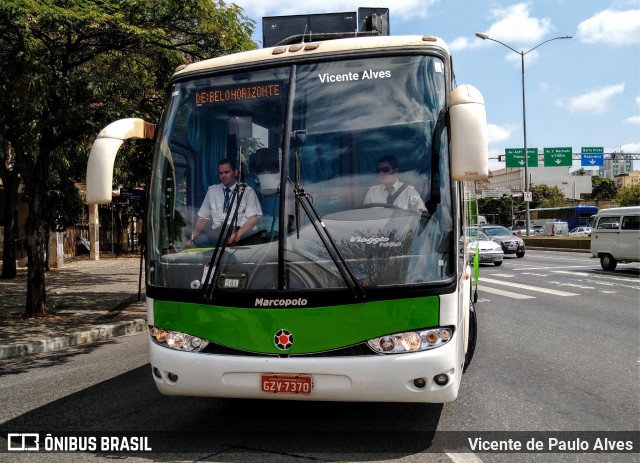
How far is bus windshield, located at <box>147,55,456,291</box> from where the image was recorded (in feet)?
13.8

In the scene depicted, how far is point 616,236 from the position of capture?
19281 mm

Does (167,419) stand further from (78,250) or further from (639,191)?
(639,191)

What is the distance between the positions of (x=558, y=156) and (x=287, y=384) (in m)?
43.5

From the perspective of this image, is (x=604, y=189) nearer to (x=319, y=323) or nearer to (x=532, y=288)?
(x=532, y=288)

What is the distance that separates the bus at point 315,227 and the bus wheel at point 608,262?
57.7 ft

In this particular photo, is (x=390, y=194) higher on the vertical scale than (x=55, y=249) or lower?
higher

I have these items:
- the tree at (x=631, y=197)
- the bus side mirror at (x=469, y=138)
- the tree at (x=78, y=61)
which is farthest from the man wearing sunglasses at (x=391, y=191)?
the tree at (x=631, y=197)

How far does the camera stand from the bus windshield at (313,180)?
4219 mm

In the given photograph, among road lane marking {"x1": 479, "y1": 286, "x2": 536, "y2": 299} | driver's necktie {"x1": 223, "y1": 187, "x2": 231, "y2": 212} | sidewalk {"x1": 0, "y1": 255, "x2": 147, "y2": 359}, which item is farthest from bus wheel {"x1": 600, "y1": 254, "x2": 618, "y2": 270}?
driver's necktie {"x1": 223, "y1": 187, "x2": 231, "y2": 212}

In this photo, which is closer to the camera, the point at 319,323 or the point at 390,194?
the point at 319,323

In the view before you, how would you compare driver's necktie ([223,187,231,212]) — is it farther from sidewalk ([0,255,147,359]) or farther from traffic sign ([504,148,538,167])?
traffic sign ([504,148,538,167])

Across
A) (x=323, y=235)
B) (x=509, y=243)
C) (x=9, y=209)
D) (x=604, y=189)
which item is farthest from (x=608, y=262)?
(x=604, y=189)

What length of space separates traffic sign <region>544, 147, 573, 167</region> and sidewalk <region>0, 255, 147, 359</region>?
112 feet

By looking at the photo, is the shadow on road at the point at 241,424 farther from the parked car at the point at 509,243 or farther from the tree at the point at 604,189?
the tree at the point at 604,189
